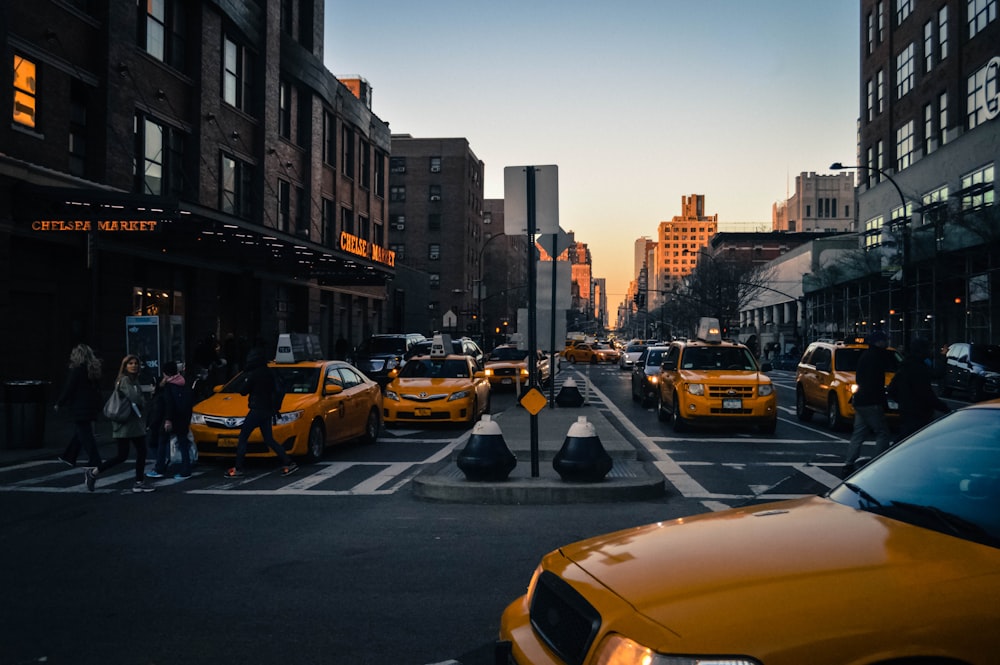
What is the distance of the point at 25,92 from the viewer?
1966 centimetres

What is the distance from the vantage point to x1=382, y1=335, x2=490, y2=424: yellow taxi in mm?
17156

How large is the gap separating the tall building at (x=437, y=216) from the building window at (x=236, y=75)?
5257cm

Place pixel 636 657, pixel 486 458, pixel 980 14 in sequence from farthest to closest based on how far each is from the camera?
pixel 980 14, pixel 486 458, pixel 636 657

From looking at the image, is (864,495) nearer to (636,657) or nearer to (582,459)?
(636,657)

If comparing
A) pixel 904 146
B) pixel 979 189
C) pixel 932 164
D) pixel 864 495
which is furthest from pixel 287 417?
pixel 904 146

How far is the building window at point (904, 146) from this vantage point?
152 feet

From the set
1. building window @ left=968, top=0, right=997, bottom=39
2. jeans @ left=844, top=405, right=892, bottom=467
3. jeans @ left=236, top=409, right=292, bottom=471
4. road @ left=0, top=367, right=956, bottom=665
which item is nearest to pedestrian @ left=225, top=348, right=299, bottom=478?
jeans @ left=236, top=409, right=292, bottom=471

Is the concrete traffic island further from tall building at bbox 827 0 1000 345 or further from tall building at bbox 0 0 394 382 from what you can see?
tall building at bbox 827 0 1000 345

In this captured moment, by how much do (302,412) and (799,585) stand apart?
34.4ft

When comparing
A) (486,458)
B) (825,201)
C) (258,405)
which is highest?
(825,201)

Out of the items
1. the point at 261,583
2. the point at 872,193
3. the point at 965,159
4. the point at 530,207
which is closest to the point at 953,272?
the point at 965,159

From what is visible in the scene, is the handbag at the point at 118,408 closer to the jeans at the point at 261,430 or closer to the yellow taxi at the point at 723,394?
the jeans at the point at 261,430

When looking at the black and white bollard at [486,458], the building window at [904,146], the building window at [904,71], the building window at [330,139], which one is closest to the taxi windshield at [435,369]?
the black and white bollard at [486,458]

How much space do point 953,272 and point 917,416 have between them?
32.0 meters
